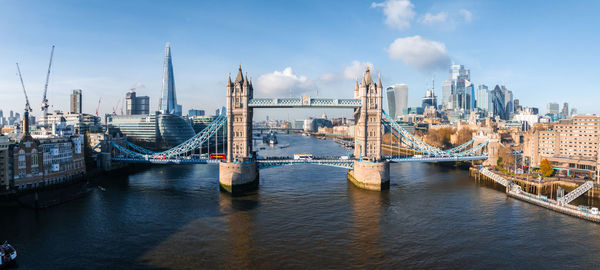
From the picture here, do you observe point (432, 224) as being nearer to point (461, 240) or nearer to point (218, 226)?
point (461, 240)

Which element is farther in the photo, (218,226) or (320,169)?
(320,169)

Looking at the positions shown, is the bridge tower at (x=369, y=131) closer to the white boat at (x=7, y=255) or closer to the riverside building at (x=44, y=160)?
the white boat at (x=7, y=255)

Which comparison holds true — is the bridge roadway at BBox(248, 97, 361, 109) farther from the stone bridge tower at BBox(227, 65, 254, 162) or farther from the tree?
A: the tree

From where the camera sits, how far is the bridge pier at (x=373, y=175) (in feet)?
186

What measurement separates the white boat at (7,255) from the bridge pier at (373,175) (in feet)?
145

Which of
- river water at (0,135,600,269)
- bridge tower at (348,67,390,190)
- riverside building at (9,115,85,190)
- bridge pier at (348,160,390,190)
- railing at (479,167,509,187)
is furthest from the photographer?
railing at (479,167,509,187)

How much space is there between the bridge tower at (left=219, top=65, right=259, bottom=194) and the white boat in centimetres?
2789

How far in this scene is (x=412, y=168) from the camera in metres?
85.5

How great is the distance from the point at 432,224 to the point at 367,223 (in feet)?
23.9

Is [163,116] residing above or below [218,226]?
above

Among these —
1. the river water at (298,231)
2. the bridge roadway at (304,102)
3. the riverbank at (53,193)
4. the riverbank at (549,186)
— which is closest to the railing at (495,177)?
the riverbank at (549,186)

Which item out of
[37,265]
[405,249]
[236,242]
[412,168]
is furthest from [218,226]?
[412,168]

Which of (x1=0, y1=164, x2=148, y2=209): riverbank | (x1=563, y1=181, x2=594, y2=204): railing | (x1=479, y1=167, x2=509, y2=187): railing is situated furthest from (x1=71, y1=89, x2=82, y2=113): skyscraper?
(x1=563, y1=181, x2=594, y2=204): railing

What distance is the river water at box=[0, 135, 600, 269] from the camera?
30.4 m
